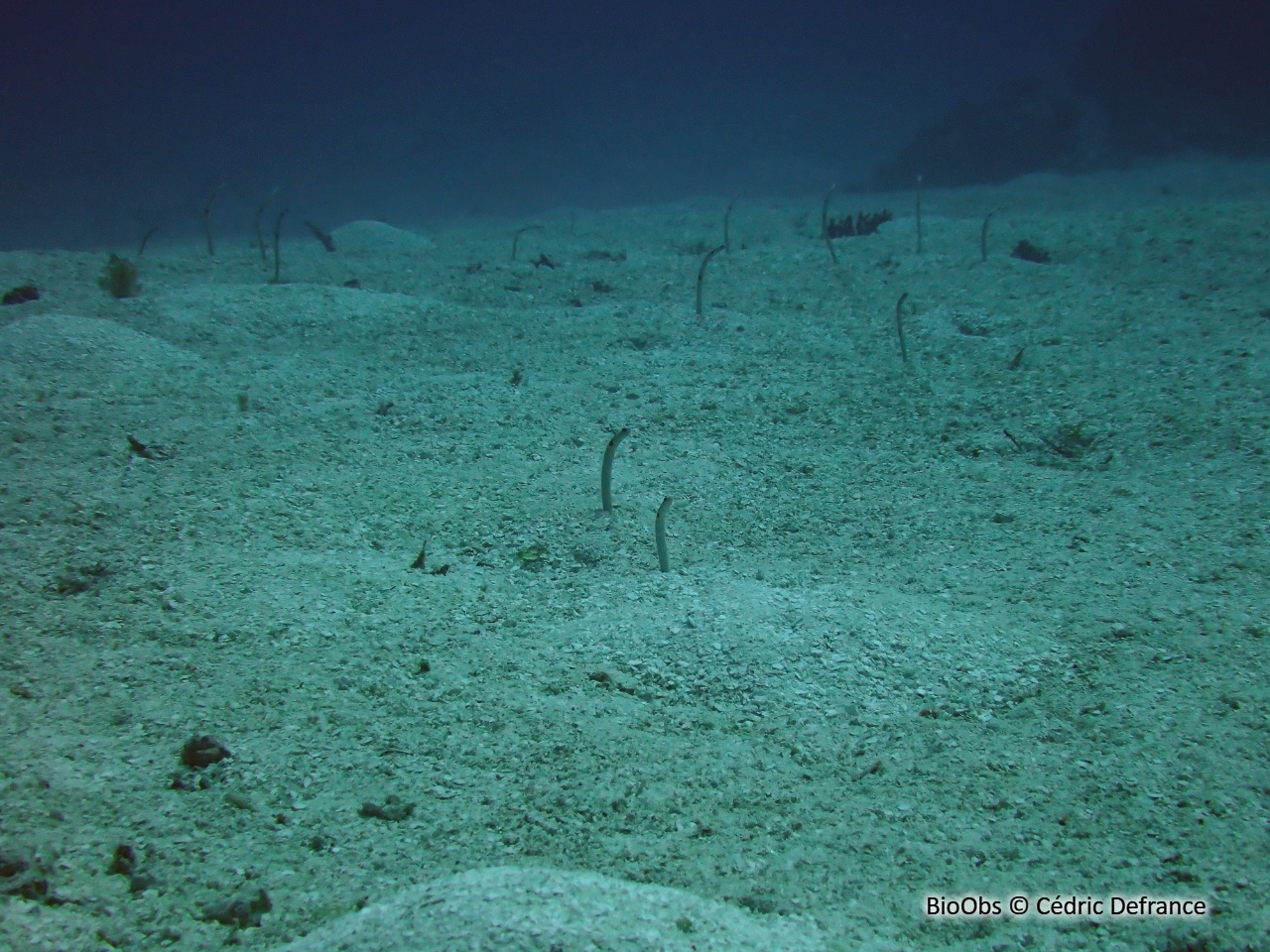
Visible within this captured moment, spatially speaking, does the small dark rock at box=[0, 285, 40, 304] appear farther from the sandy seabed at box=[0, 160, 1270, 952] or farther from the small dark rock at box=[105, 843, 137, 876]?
the small dark rock at box=[105, 843, 137, 876]

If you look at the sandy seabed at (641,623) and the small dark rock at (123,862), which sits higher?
the sandy seabed at (641,623)

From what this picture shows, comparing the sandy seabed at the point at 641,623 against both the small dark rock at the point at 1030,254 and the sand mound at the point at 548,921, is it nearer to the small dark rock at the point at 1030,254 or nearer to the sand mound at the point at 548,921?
the sand mound at the point at 548,921

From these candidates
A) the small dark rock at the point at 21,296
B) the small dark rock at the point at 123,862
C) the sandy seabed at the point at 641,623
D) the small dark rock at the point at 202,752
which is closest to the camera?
the small dark rock at the point at 123,862

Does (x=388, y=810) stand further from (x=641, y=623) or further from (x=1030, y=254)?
(x=1030, y=254)

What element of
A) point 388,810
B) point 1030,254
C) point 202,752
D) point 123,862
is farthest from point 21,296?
point 1030,254

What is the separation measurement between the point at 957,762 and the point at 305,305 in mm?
7127

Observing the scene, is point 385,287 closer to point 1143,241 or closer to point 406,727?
point 406,727

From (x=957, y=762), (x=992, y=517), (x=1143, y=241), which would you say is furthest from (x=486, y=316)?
(x=1143, y=241)

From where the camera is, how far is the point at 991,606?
3297 millimetres

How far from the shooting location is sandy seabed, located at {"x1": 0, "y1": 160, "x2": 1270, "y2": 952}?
200 centimetres

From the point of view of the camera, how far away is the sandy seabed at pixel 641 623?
2002 millimetres

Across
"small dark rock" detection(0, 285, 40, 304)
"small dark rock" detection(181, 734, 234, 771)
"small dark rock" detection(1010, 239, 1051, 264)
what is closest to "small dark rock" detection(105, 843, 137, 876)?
"small dark rock" detection(181, 734, 234, 771)

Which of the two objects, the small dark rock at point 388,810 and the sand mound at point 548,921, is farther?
the small dark rock at point 388,810

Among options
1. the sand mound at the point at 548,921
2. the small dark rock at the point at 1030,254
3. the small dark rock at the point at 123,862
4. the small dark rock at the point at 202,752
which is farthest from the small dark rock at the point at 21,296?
the small dark rock at the point at 1030,254
